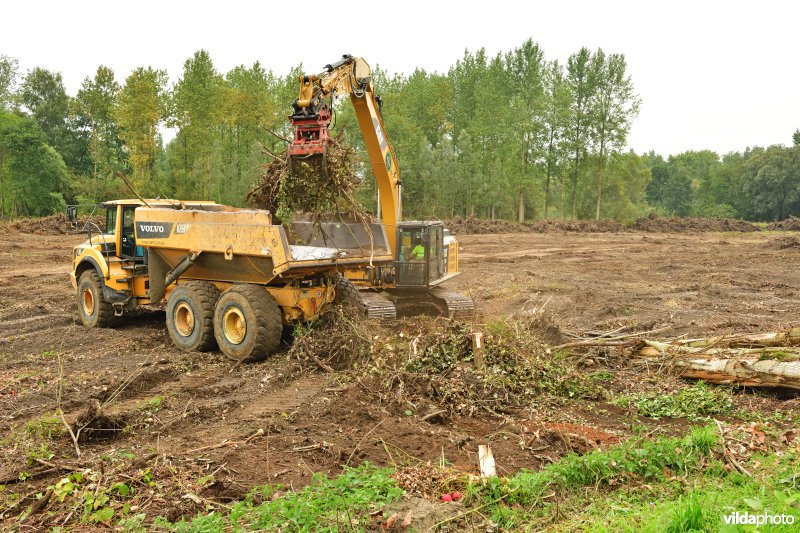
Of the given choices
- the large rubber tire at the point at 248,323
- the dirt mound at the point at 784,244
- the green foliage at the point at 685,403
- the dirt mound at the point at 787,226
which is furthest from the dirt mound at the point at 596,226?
the green foliage at the point at 685,403

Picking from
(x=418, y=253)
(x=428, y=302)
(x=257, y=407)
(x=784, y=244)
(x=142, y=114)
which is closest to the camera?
(x=257, y=407)

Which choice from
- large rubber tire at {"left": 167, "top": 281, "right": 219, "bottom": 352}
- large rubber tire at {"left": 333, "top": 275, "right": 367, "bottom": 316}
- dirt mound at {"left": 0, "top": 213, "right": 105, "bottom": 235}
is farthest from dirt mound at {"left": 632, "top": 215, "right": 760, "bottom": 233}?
large rubber tire at {"left": 167, "top": 281, "right": 219, "bottom": 352}

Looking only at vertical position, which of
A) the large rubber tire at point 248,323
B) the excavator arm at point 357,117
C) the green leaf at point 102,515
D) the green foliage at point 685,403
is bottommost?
the green leaf at point 102,515

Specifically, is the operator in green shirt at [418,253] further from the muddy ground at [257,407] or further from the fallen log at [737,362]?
the fallen log at [737,362]

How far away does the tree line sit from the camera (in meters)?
40.0

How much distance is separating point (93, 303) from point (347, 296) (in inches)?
214

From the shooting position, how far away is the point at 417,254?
12.0 metres

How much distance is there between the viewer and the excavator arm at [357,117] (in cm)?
1005

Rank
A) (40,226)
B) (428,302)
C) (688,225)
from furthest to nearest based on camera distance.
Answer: (688,225), (40,226), (428,302)

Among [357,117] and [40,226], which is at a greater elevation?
[357,117]

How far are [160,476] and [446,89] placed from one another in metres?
51.6

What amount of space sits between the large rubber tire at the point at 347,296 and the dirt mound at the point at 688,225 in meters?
39.7

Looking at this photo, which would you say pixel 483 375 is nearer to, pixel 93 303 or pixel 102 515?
pixel 102 515

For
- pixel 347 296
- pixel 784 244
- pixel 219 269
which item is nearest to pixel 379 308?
pixel 347 296
